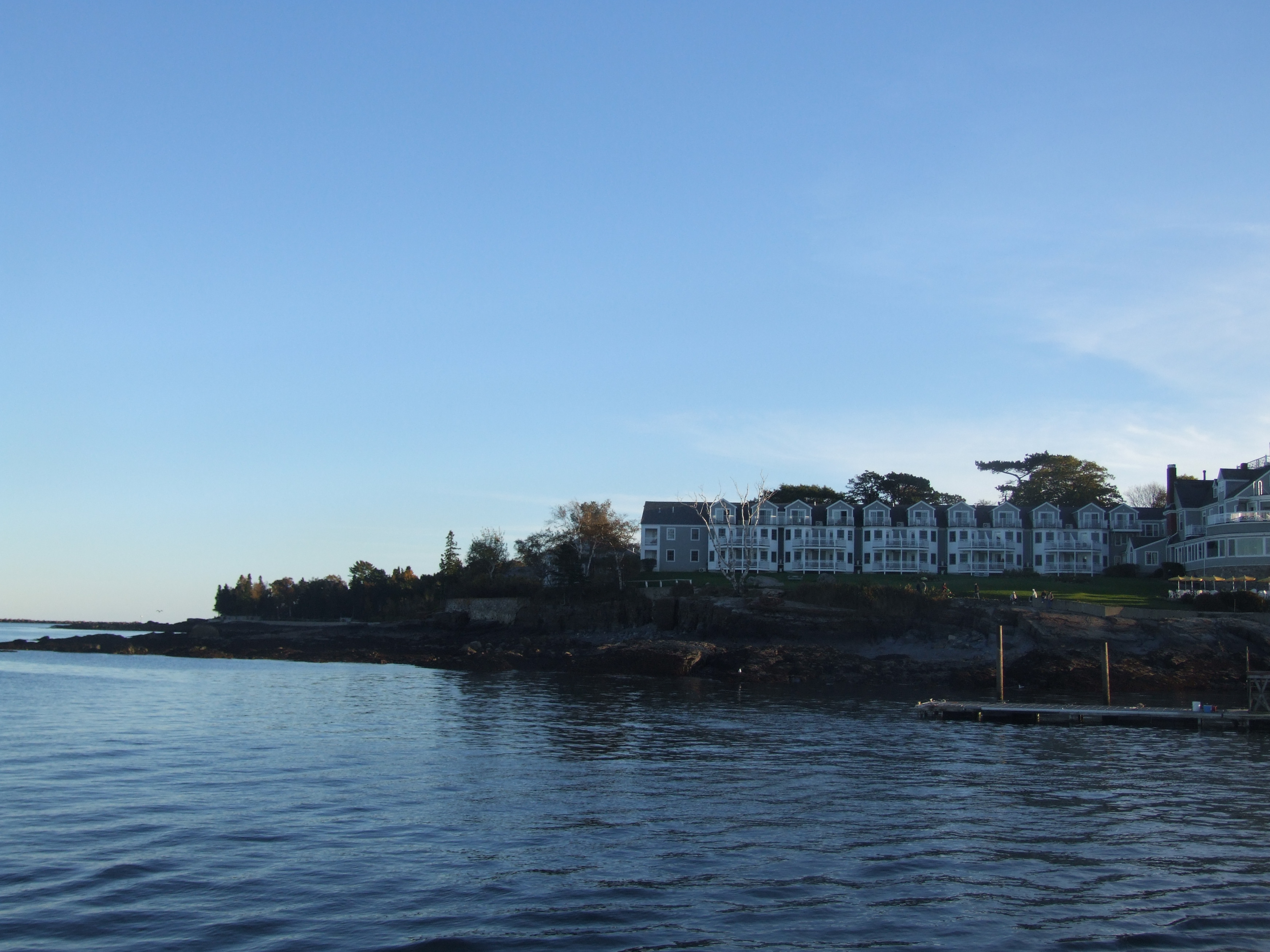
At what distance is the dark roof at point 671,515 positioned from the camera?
102 meters

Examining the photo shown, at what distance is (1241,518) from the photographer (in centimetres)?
7625

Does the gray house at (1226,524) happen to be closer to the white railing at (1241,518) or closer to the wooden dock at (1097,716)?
the white railing at (1241,518)

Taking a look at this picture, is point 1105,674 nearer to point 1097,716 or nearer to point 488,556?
point 1097,716

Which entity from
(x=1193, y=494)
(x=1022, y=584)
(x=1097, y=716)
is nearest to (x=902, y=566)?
(x=1022, y=584)

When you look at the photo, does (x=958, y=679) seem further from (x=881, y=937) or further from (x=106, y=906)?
(x=106, y=906)

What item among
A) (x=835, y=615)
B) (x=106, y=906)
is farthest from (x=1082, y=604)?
(x=106, y=906)

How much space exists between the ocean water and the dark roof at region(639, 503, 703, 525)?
61642 mm

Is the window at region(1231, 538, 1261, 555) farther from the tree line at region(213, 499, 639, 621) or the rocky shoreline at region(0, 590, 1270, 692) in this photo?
the tree line at region(213, 499, 639, 621)

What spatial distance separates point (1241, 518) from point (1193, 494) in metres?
13.9

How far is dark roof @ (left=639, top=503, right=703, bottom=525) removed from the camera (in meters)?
102

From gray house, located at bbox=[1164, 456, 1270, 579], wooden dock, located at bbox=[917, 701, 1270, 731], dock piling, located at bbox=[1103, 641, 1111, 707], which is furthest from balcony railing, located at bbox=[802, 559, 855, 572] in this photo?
wooden dock, located at bbox=[917, 701, 1270, 731]

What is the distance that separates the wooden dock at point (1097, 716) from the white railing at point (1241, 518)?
38805 mm

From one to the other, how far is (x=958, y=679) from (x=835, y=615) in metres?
11.3

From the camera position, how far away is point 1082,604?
66.5m
